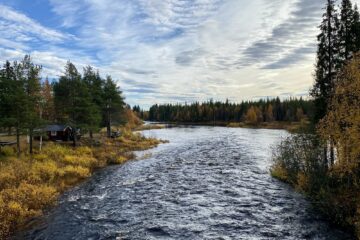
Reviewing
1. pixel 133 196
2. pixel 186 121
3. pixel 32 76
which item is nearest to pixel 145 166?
pixel 133 196

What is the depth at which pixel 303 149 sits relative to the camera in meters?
24.0

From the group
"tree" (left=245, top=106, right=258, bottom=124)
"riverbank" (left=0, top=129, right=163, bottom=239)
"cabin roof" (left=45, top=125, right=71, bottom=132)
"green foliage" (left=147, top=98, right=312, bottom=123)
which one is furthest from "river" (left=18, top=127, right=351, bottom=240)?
"tree" (left=245, top=106, right=258, bottom=124)

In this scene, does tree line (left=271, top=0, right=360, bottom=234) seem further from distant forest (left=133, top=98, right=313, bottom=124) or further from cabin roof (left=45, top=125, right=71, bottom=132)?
distant forest (left=133, top=98, right=313, bottom=124)

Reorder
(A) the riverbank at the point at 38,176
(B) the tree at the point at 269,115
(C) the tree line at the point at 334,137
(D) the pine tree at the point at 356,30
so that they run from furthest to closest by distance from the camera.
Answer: (B) the tree at the point at 269,115 < (D) the pine tree at the point at 356,30 < (A) the riverbank at the point at 38,176 < (C) the tree line at the point at 334,137

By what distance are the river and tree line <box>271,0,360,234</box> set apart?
1345 mm

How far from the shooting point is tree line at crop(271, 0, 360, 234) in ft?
51.1

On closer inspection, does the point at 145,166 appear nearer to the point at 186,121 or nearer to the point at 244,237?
the point at 244,237

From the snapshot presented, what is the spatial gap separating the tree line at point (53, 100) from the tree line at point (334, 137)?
29318mm

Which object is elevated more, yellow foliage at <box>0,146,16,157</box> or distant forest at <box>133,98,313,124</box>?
distant forest at <box>133,98,313,124</box>

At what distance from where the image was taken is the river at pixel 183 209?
53.0 feet

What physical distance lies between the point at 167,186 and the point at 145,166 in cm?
1101

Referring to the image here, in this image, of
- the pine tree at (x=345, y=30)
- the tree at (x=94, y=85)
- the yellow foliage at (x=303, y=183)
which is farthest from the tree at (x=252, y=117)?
the yellow foliage at (x=303, y=183)

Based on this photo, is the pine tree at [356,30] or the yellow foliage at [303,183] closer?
the yellow foliage at [303,183]

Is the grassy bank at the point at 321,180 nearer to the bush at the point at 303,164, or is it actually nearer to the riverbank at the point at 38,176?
the bush at the point at 303,164
